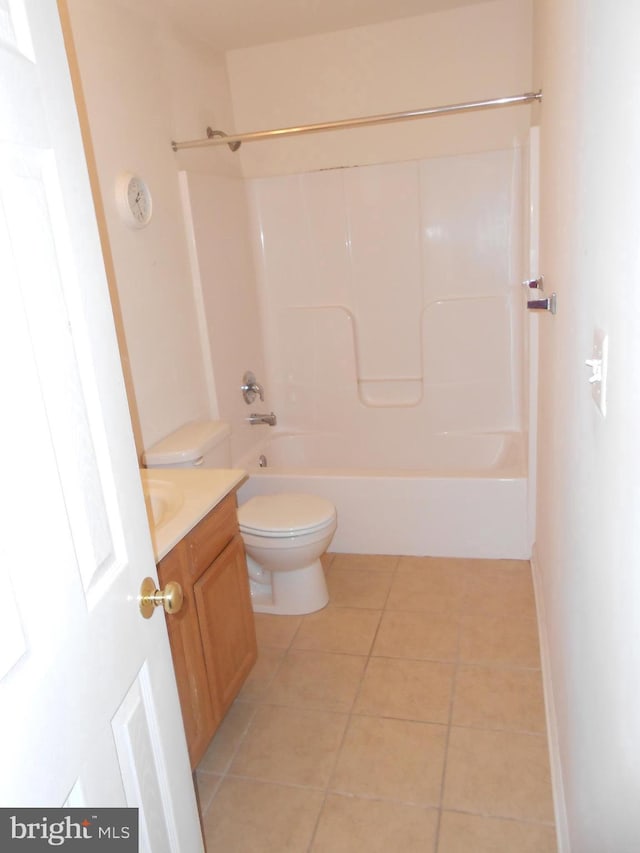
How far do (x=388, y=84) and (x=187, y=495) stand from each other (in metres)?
2.49

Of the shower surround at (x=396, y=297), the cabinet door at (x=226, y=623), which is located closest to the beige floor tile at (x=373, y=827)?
the cabinet door at (x=226, y=623)

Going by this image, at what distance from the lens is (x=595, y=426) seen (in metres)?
1.07

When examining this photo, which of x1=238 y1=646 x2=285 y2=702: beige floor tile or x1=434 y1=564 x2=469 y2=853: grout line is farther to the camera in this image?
x1=238 y1=646 x2=285 y2=702: beige floor tile

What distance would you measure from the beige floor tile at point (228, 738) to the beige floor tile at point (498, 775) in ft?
2.14

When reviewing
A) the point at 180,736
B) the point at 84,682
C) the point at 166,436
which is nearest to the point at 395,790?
the point at 180,736

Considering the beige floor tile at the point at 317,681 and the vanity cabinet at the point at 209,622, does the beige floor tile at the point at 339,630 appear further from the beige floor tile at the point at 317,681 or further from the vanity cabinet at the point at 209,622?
the vanity cabinet at the point at 209,622

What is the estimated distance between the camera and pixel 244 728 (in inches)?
83.7

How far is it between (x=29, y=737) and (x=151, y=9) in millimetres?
2782

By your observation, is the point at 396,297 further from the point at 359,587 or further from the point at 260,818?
the point at 260,818

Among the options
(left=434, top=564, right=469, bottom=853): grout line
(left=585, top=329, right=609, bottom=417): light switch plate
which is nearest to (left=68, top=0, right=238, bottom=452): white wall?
(left=434, top=564, right=469, bottom=853): grout line

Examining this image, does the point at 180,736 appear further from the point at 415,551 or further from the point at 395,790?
the point at 415,551

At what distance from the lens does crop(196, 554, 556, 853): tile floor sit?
1.73 metres

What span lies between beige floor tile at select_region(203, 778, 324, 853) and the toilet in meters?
0.83

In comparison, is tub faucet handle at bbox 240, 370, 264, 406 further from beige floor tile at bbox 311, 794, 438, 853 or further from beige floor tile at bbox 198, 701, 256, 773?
beige floor tile at bbox 311, 794, 438, 853
